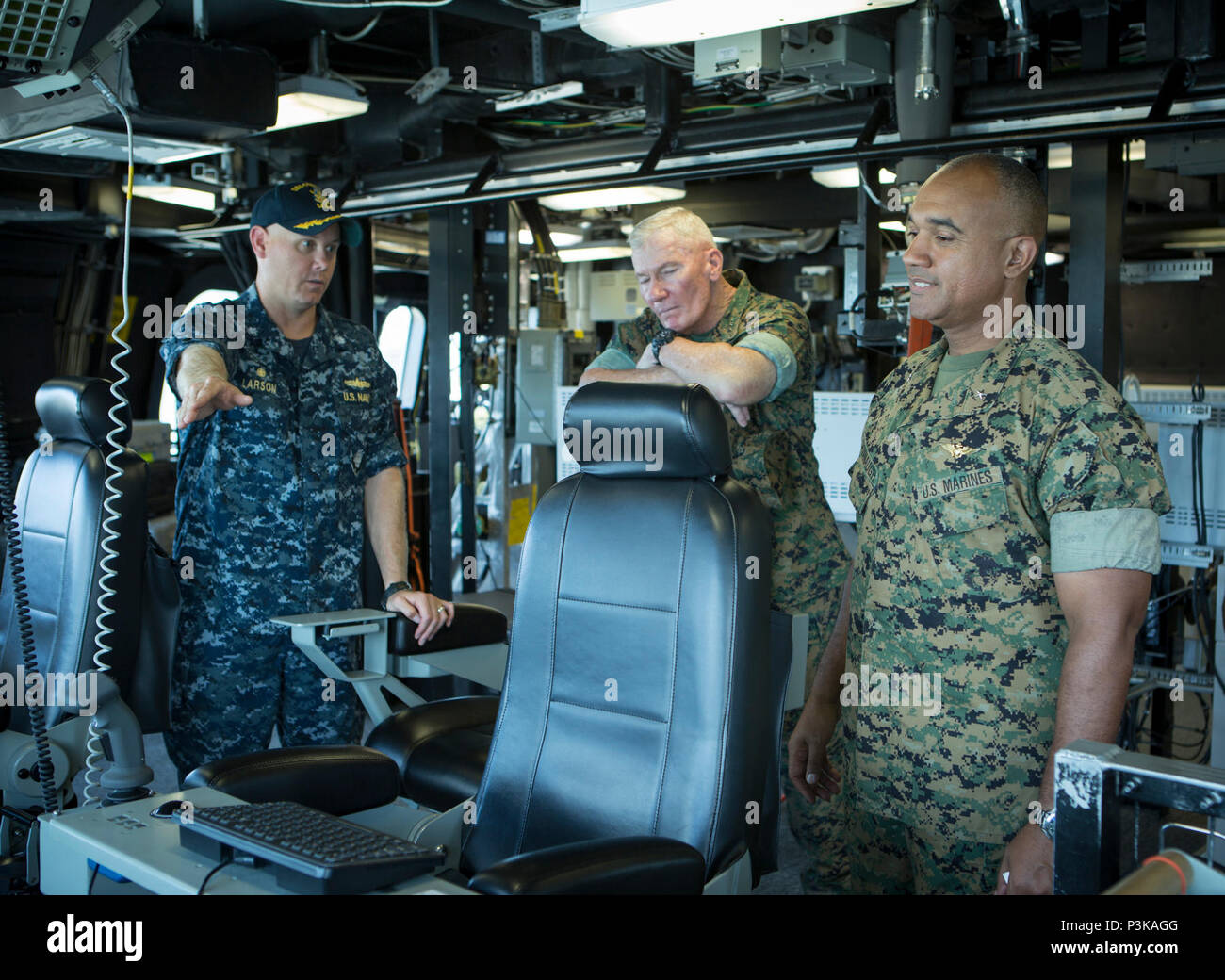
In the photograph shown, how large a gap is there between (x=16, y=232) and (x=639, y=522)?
203 inches

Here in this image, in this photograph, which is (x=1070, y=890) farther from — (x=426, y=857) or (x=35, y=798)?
(x=35, y=798)

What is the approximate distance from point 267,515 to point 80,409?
54 centimetres

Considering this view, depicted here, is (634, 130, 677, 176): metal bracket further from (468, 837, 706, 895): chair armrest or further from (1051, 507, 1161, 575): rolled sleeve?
(468, 837, 706, 895): chair armrest

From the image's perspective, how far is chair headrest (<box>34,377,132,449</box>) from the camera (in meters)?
2.65

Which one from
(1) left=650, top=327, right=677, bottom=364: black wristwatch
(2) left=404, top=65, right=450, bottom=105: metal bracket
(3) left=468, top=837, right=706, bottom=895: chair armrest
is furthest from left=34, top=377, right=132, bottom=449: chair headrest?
(2) left=404, top=65, right=450, bottom=105: metal bracket

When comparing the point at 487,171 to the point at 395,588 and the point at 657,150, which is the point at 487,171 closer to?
the point at 657,150

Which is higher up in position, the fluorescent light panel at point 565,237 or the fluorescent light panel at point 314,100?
the fluorescent light panel at point 565,237

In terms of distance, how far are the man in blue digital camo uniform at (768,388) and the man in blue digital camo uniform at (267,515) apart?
2.28ft

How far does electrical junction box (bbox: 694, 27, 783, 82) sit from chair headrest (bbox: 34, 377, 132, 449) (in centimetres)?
178

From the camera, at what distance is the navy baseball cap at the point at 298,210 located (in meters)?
2.52

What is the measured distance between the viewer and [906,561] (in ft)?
5.76

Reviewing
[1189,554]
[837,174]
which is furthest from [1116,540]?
[837,174]

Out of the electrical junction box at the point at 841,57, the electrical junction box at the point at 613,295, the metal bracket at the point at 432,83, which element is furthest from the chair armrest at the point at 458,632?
the electrical junction box at the point at 613,295

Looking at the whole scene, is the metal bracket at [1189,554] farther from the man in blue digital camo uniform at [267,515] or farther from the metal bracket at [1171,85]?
the man in blue digital camo uniform at [267,515]
